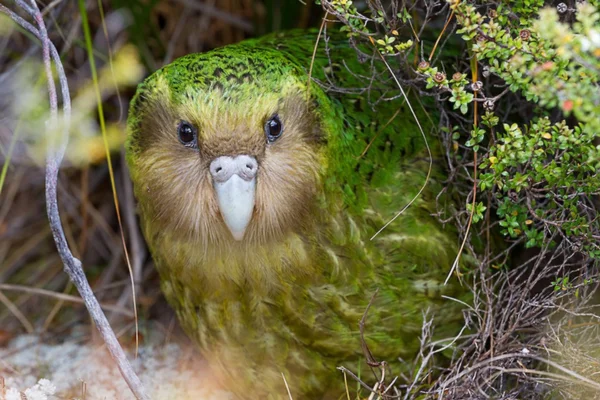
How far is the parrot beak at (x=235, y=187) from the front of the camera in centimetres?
170

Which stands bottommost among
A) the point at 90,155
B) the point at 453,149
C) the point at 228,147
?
the point at 453,149

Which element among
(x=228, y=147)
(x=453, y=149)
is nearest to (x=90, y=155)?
(x=228, y=147)

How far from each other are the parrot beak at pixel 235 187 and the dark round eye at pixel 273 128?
8cm

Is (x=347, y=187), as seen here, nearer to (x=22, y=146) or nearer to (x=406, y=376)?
(x=406, y=376)

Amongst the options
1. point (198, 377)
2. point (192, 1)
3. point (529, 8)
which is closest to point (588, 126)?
point (529, 8)

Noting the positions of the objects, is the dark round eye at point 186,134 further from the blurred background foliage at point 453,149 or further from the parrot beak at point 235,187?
the blurred background foliage at point 453,149

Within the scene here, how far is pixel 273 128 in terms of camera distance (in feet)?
5.82

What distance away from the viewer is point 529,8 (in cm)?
176

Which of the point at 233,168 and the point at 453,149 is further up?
the point at 233,168

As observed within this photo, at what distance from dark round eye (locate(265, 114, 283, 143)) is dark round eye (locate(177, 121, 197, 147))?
17 cm

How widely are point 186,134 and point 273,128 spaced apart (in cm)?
20

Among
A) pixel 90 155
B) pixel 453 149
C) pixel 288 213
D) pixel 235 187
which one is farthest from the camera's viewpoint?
pixel 90 155

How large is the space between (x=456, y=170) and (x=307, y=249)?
1.61 ft

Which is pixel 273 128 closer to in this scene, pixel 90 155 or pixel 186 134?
pixel 186 134
